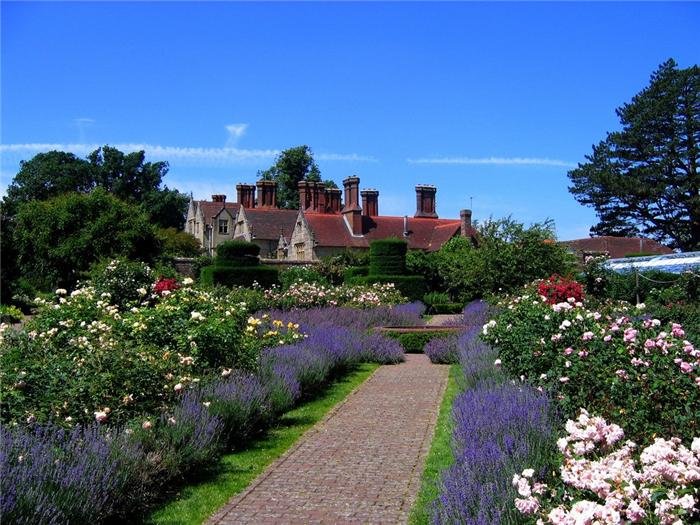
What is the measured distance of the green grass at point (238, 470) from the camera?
5145mm

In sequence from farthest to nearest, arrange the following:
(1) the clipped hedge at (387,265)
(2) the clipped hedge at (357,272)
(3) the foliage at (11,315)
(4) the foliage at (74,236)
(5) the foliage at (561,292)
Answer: (2) the clipped hedge at (357,272), (1) the clipped hedge at (387,265), (4) the foliage at (74,236), (3) the foliage at (11,315), (5) the foliage at (561,292)

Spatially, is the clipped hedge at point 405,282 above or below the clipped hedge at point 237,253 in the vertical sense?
below

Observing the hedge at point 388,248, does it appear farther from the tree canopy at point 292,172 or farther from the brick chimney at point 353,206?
the tree canopy at point 292,172

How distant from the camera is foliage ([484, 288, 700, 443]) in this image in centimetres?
456

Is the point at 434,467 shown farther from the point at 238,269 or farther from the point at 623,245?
the point at 623,245

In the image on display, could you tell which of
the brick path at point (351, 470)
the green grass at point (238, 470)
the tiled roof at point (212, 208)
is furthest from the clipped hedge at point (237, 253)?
the tiled roof at point (212, 208)

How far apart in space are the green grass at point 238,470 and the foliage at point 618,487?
260 cm

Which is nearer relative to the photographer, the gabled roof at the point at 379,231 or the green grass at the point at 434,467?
the green grass at the point at 434,467

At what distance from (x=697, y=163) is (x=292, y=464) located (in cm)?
4697

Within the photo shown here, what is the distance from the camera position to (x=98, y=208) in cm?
3266

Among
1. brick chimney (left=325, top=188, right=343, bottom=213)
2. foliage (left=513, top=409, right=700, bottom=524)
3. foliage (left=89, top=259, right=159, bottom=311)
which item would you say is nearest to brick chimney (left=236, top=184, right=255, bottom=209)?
brick chimney (left=325, top=188, right=343, bottom=213)

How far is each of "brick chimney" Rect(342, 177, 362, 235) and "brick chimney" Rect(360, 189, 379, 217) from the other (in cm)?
235

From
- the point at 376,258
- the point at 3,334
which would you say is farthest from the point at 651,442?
the point at 376,258

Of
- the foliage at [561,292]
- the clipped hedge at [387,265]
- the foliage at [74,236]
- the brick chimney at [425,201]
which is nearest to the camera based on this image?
the foliage at [561,292]
